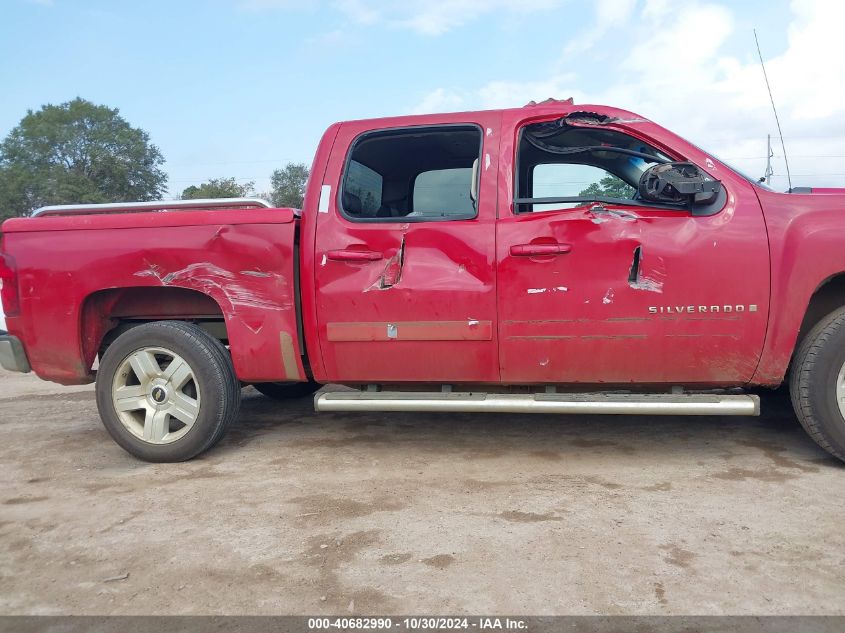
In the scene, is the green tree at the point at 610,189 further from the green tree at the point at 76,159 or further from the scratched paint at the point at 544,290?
the green tree at the point at 76,159

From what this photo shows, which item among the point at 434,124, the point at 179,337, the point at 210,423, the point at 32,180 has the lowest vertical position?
the point at 210,423

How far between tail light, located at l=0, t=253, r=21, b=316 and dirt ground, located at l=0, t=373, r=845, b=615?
94 cm

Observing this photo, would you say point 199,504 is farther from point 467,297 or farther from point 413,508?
point 467,297

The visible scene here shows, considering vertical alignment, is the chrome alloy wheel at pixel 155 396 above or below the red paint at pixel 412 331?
below

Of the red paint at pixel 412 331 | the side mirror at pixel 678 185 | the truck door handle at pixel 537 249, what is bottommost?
the red paint at pixel 412 331

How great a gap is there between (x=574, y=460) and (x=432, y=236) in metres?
1.46

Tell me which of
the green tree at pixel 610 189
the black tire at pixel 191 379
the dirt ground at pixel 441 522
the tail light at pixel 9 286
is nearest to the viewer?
the dirt ground at pixel 441 522

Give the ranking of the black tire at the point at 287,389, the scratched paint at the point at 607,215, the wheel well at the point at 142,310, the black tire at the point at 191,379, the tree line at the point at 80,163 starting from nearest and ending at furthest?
the scratched paint at the point at 607,215 < the black tire at the point at 191,379 < the wheel well at the point at 142,310 < the black tire at the point at 287,389 < the tree line at the point at 80,163

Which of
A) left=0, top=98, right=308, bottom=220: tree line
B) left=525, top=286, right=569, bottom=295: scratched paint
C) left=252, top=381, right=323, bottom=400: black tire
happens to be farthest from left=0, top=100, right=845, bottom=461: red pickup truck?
left=0, top=98, right=308, bottom=220: tree line

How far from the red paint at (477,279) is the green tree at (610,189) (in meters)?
0.26

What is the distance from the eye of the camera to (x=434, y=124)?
377cm

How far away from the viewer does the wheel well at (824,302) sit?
11.2 feet

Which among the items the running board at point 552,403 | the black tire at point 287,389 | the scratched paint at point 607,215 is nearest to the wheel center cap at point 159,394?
the running board at point 552,403

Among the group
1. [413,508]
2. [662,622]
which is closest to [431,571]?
[413,508]
